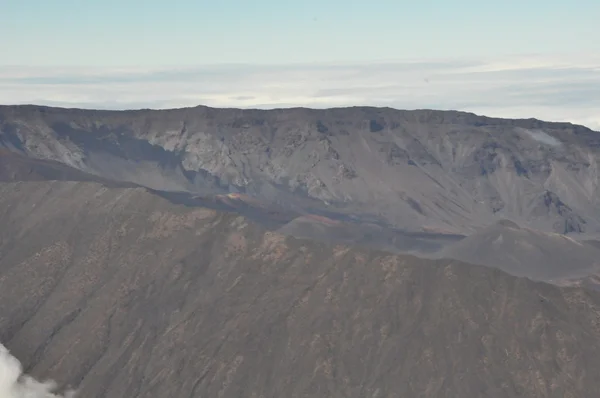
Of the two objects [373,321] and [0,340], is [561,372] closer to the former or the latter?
[373,321]

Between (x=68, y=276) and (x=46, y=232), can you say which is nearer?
(x=68, y=276)

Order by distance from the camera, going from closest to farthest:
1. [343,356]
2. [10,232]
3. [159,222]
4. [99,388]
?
[343,356], [99,388], [159,222], [10,232]

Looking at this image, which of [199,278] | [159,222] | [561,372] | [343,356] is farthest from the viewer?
[159,222]

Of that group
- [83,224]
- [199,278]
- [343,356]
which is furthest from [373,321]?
[83,224]

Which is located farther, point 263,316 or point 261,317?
point 263,316

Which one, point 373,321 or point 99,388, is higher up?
point 373,321

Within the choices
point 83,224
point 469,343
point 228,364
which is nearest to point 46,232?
point 83,224
